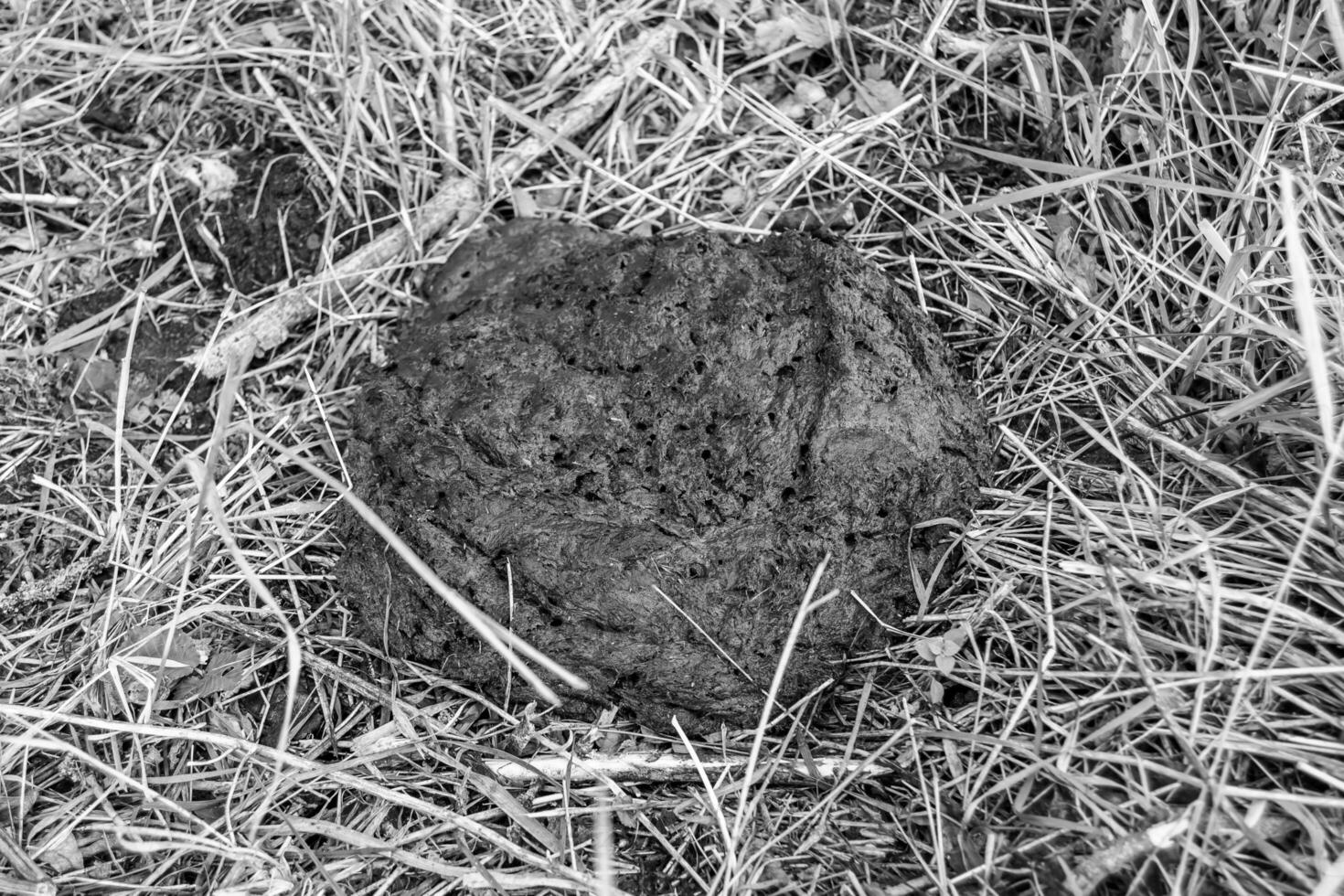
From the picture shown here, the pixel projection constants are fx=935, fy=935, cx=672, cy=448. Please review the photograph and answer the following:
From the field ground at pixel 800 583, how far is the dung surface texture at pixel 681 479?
0.14 metres

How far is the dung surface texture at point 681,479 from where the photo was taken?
2.09m

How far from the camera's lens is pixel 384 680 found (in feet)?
7.41

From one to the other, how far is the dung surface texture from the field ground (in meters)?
→ 0.14

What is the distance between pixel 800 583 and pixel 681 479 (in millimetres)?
355

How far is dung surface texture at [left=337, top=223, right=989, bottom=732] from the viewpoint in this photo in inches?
82.4

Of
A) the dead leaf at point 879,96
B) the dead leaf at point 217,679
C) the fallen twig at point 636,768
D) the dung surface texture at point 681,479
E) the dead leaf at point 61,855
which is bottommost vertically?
the dead leaf at point 61,855

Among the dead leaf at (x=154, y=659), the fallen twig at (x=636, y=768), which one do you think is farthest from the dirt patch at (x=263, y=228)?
the fallen twig at (x=636, y=768)

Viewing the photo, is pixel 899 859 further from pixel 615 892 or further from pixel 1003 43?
pixel 1003 43

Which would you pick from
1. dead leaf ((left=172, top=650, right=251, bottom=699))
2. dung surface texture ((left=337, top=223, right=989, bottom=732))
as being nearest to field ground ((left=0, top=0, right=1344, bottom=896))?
dead leaf ((left=172, top=650, right=251, bottom=699))

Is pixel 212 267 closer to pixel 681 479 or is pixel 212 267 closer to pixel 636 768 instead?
pixel 681 479

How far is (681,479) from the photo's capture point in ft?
7.02

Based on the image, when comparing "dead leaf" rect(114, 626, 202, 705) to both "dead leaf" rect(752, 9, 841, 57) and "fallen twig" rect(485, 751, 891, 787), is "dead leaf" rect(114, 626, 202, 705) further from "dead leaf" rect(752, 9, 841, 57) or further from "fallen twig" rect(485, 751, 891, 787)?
"dead leaf" rect(752, 9, 841, 57)

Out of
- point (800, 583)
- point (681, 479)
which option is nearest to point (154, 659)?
point (681, 479)

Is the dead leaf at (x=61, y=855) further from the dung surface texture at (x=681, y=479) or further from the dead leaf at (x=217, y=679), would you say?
the dung surface texture at (x=681, y=479)
